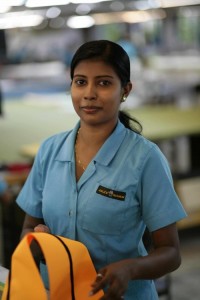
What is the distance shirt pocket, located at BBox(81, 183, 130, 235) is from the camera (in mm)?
1875

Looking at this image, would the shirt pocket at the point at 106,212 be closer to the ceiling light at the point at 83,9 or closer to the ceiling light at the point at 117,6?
the ceiling light at the point at 83,9

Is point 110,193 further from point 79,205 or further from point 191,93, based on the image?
point 191,93

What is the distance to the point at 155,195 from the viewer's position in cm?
189

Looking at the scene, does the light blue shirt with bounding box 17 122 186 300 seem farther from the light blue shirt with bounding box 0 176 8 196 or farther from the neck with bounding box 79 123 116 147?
the light blue shirt with bounding box 0 176 8 196

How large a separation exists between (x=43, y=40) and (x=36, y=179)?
469 inches

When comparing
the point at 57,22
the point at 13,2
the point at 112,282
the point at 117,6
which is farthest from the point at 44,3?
the point at 112,282

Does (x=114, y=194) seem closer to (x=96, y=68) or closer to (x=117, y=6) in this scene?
(x=96, y=68)

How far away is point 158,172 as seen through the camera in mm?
1893

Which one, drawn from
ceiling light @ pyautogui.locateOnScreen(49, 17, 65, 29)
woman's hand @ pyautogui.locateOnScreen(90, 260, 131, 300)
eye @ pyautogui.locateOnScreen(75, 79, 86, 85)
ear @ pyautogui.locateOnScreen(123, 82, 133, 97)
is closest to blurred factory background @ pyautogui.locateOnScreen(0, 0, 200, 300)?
ceiling light @ pyautogui.locateOnScreen(49, 17, 65, 29)

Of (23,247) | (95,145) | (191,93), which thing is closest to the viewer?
(23,247)

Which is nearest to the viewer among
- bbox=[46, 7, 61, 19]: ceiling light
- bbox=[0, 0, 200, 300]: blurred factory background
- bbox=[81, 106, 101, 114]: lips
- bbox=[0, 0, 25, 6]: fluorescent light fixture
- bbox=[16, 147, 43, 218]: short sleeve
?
bbox=[81, 106, 101, 114]: lips

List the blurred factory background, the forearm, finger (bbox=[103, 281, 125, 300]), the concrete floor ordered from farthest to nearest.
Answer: the concrete floor → the blurred factory background → the forearm → finger (bbox=[103, 281, 125, 300])

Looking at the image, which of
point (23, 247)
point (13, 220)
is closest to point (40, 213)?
point (23, 247)

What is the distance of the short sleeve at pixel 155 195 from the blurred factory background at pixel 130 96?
595 mm
